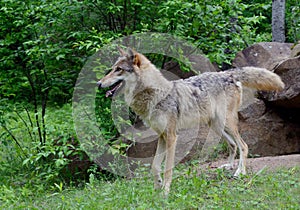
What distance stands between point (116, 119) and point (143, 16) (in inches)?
74.0

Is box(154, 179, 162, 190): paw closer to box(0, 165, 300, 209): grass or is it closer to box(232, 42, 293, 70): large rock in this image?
box(0, 165, 300, 209): grass

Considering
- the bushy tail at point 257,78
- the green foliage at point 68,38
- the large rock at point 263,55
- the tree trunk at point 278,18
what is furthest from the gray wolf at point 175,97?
the tree trunk at point 278,18

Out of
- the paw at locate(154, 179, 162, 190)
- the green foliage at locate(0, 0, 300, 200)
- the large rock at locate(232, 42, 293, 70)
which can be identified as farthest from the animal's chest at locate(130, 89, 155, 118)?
the large rock at locate(232, 42, 293, 70)

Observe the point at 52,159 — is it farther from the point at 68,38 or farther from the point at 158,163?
the point at 158,163

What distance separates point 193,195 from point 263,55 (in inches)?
145

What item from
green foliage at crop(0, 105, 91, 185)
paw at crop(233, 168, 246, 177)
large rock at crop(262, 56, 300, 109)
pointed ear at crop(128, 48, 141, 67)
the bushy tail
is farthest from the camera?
green foliage at crop(0, 105, 91, 185)

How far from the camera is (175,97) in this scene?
569cm

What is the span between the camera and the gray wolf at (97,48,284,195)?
542 centimetres

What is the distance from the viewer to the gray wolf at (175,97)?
542 cm

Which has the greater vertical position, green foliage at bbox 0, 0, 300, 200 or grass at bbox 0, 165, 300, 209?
green foliage at bbox 0, 0, 300, 200

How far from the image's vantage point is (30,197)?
6.02 m

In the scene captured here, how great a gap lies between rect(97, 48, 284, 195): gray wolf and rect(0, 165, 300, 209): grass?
0.93ft

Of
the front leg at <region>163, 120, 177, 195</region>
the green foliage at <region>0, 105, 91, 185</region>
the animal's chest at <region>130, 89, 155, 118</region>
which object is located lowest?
the green foliage at <region>0, 105, 91, 185</region>

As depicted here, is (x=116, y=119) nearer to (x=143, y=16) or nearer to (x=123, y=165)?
(x=123, y=165)
